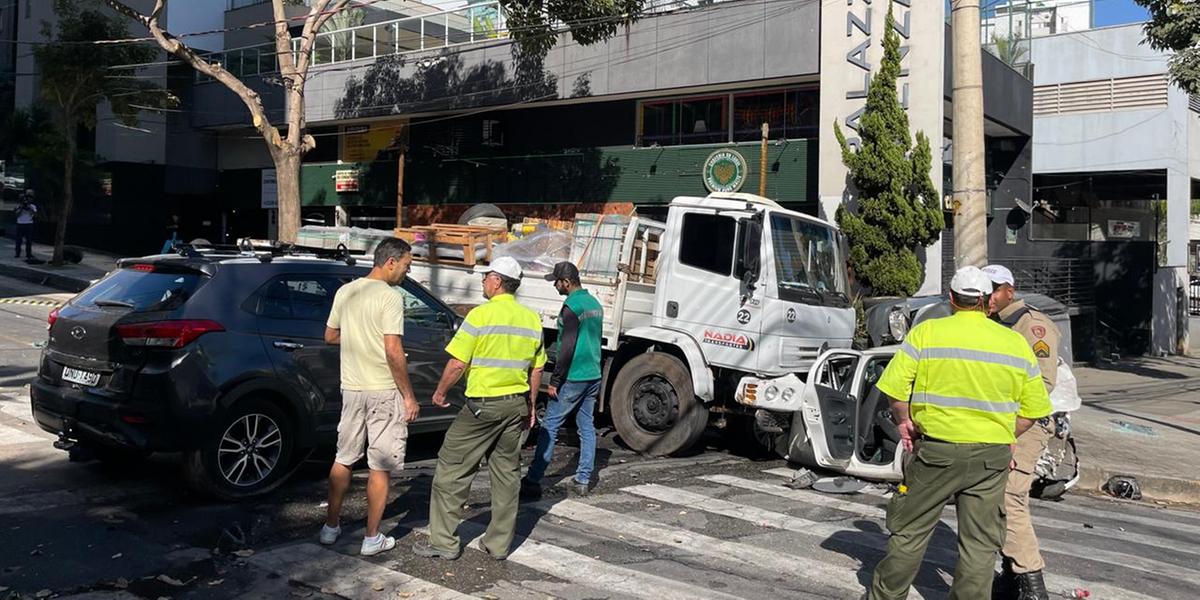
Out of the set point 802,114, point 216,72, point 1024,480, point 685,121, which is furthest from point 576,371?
point 685,121

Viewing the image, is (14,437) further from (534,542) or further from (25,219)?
(25,219)

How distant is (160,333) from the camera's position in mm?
6840

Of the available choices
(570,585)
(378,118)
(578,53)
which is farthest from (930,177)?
(378,118)

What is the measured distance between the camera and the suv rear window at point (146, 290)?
7105 millimetres

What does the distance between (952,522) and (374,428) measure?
4.37 meters

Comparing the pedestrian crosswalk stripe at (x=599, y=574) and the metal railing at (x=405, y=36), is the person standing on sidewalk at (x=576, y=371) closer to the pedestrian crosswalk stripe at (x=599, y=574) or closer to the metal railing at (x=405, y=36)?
the pedestrian crosswalk stripe at (x=599, y=574)

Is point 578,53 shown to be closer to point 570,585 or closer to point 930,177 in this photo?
point 930,177

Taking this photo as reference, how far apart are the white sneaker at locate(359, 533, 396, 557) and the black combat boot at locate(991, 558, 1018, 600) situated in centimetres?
344

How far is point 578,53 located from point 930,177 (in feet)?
30.1

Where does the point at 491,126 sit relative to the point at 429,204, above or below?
above

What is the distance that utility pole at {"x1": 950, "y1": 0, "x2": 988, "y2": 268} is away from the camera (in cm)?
1059

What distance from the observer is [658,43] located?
22.0 metres

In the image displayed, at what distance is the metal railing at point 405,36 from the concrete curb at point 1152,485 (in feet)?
60.6

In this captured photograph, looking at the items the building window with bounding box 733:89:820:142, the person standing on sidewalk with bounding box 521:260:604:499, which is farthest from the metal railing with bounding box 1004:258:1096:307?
the person standing on sidewalk with bounding box 521:260:604:499
